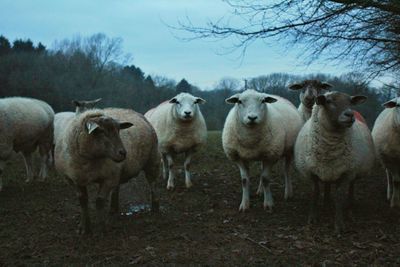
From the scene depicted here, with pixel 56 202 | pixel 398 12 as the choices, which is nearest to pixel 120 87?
pixel 56 202

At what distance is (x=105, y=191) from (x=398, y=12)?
16.9 ft

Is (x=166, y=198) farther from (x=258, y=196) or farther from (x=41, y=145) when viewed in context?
(x=41, y=145)

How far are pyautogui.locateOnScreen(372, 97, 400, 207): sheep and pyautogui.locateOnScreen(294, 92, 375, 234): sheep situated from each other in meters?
0.96

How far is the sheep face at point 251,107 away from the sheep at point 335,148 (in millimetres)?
990

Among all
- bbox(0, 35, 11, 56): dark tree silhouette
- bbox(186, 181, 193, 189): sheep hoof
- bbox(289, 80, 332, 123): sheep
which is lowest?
bbox(186, 181, 193, 189): sheep hoof

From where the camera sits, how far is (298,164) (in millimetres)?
7078

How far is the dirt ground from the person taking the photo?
5395 mm

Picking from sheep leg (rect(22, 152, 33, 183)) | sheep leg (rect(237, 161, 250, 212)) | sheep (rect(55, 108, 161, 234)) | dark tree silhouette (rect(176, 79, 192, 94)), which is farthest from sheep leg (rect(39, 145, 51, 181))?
dark tree silhouette (rect(176, 79, 192, 94))

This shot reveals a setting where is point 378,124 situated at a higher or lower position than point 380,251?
higher

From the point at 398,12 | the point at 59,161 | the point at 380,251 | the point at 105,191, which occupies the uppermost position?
the point at 398,12

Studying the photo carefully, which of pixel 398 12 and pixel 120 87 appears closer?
pixel 398 12

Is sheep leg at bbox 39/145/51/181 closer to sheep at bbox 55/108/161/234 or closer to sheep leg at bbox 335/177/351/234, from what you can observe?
sheep at bbox 55/108/161/234

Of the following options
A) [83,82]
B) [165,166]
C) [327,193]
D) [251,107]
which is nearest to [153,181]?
[251,107]

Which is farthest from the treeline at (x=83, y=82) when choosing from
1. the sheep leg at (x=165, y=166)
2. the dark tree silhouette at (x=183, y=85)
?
the sheep leg at (x=165, y=166)
